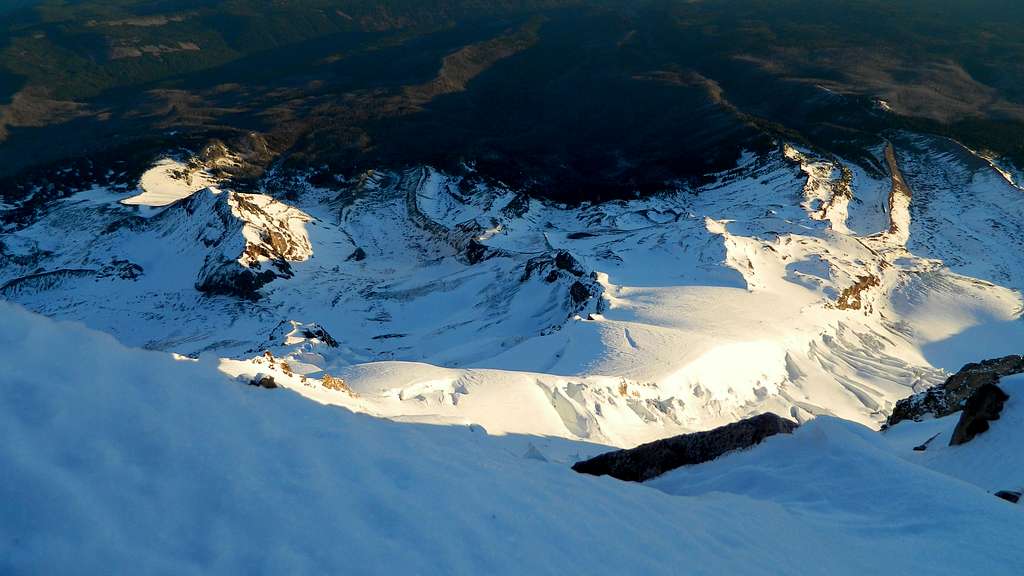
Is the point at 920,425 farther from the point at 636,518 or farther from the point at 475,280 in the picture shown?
the point at 475,280

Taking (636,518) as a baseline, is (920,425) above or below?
below

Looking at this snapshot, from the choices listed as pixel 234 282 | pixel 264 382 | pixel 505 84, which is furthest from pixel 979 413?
pixel 505 84

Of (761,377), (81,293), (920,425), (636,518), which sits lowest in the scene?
(81,293)

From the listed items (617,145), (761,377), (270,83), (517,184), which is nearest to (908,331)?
(761,377)

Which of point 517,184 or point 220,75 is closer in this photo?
point 517,184

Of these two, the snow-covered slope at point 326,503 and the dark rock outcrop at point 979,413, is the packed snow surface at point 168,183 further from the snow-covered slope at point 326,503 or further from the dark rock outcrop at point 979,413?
the dark rock outcrop at point 979,413
